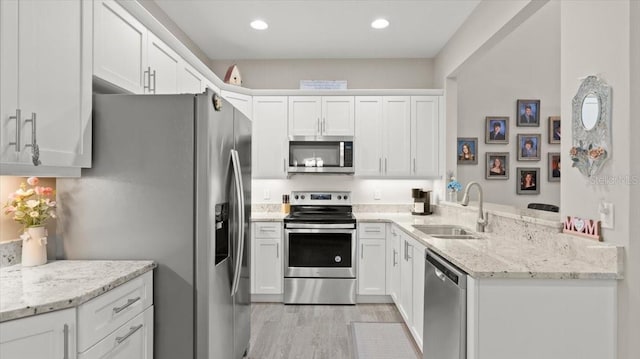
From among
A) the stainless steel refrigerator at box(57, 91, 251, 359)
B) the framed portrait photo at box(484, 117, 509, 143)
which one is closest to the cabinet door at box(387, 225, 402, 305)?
the framed portrait photo at box(484, 117, 509, 143)

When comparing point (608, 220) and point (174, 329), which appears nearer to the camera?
A: point (608, 220)

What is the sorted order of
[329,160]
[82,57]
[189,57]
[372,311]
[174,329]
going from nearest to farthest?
[82,57] < [174,329] < [189,57] < [372,311] < [329,160]

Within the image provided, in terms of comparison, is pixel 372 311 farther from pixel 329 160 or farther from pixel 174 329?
pixel 174 329

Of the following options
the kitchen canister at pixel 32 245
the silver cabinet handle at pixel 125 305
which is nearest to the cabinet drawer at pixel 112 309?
the silver cabinet handle at pixel 125 305

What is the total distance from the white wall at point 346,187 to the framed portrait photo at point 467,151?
0.57 meters

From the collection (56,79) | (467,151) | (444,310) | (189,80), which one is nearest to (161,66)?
(189,80)

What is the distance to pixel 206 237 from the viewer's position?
183 centimetres

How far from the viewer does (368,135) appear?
415cm

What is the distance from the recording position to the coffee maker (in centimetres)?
412

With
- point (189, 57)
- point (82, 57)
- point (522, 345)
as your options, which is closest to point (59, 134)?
point (82, 57)

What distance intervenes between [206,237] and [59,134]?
2.60ft

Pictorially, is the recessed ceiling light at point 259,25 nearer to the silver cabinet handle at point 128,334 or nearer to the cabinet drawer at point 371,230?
the cabinet drawer at point 371,230

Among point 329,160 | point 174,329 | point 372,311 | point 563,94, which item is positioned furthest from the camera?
point 329,160

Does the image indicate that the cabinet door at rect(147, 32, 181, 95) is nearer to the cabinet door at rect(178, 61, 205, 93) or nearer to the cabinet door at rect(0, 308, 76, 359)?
the cabinet door at rect(178, 61, 205, 93)
